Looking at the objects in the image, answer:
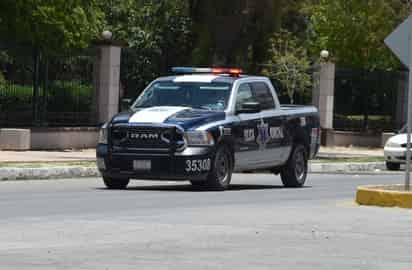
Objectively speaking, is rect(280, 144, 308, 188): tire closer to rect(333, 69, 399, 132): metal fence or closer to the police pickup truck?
the police pickup truck

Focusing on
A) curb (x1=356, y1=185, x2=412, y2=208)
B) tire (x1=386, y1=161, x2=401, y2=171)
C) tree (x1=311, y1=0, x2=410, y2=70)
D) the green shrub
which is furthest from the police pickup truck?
tree (x1=311, y1=0, x2=410, y2=70)

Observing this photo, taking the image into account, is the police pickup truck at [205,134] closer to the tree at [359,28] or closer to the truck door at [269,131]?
the truck door at [269,131]

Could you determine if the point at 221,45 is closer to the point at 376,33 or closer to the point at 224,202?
the point at 376,33

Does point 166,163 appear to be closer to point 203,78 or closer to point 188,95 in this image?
point 188,95

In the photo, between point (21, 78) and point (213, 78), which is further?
point (21, 78)

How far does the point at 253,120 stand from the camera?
23.4m

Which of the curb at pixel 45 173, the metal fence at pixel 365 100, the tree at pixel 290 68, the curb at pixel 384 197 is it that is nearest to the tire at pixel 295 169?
the curb at pixel 45 173

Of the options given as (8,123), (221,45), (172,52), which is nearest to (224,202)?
(8,123)

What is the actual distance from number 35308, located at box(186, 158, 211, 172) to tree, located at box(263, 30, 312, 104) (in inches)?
801

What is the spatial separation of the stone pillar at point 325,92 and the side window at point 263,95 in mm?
20189

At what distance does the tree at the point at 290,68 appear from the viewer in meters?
42.3

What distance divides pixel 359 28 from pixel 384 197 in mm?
28592

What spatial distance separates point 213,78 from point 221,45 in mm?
23260

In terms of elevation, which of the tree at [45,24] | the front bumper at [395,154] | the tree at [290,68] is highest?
the tree at [45,24]
